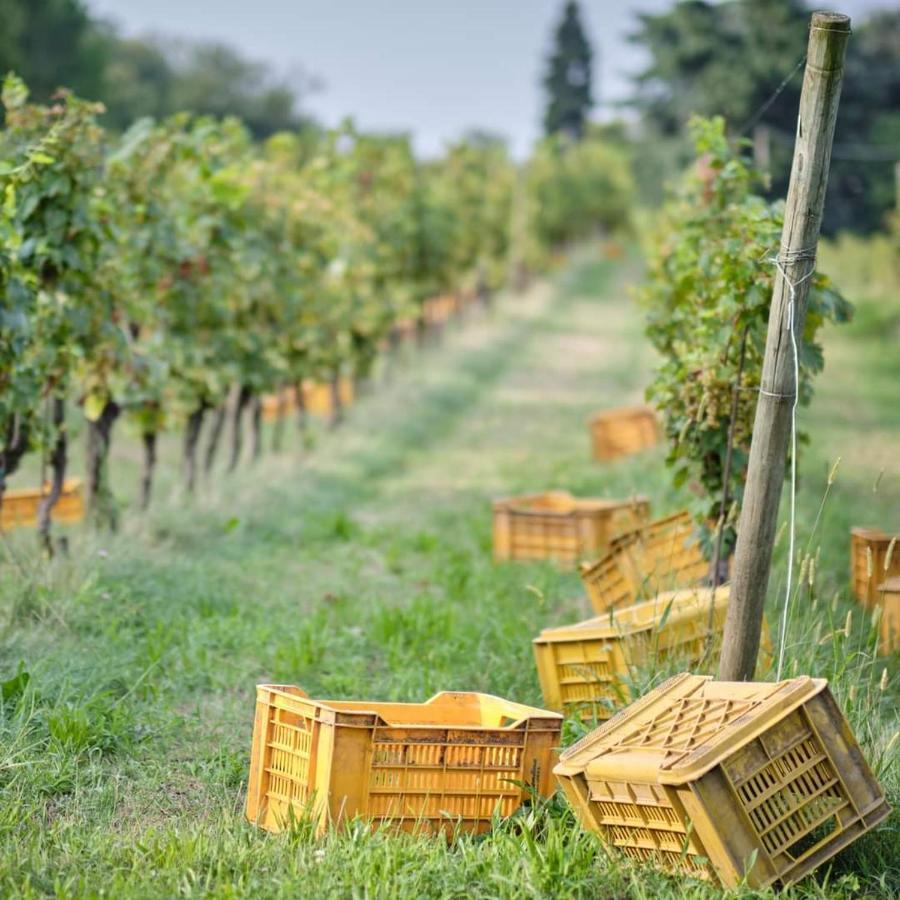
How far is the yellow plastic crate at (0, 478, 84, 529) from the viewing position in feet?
27.7

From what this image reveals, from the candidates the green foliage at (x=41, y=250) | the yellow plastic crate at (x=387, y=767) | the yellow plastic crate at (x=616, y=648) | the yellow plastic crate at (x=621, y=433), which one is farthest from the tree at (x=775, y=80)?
the yellow plastic crate at (x=387, y=767)

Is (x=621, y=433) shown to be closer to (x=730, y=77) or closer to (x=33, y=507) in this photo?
(x=33, y=507)

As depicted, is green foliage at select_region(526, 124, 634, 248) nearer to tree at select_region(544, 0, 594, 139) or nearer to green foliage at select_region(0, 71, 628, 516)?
tree at select_region(544, 0, 594, 139)

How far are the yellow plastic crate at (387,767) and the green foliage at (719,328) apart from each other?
2057 millimetres

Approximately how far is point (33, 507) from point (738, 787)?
20.1 feet

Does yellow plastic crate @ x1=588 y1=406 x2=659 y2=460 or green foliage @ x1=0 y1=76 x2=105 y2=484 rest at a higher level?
green foliage @ x1=0 y1=76 x2=105 y2=484

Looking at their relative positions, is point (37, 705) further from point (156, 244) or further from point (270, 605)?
point (156, 244)

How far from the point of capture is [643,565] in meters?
6.66

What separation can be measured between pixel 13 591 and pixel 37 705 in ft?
4.19

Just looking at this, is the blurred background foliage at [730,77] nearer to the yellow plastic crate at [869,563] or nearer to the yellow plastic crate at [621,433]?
the yellow plastic crate at [621,433]

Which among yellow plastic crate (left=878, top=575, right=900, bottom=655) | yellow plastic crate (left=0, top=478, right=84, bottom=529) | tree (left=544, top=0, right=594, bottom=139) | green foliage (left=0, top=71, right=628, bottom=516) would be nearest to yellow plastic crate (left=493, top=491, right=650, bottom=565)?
yellow plastic crate (left=878, top=575, right=900, bottom=655)

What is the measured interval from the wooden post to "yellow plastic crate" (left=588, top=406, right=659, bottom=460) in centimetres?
789

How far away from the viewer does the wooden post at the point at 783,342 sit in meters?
4.32

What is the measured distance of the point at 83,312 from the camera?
7.44 meters
